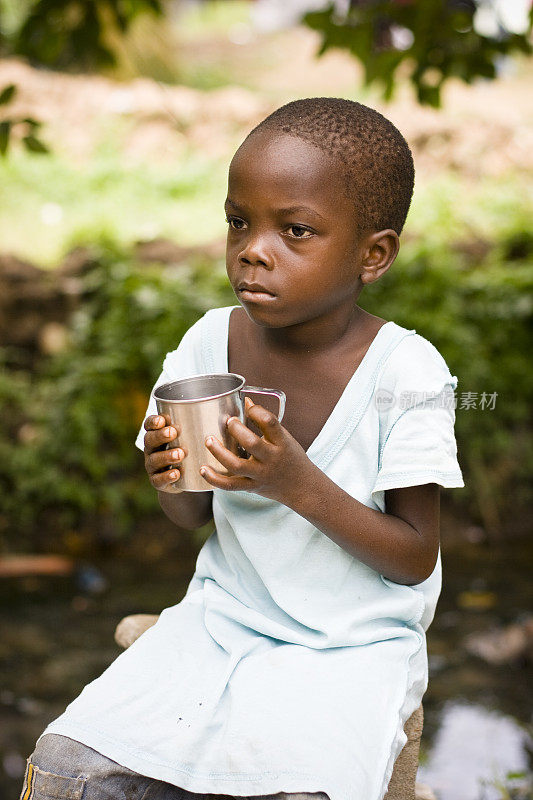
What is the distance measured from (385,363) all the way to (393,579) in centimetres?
43

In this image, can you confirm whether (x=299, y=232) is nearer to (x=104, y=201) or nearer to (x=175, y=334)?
(x=175, y=334)

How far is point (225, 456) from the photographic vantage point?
58.4 inches

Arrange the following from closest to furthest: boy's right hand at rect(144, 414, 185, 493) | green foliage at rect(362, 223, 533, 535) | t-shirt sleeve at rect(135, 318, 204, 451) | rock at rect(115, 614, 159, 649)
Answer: boy's right hand at rect(144, 414, 185, 493)
t-shirt sleeve at rect(135, 318, 204, 451)
rock at rect(115, 614, 159, 649)
green foliage at rect(362, 223, 533, 535)

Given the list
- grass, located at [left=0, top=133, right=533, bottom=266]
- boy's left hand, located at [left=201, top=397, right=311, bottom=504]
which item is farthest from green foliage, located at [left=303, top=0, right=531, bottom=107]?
grass, located at [left=0, top=133, right=533, bottom=266]

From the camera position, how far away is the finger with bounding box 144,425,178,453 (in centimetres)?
156

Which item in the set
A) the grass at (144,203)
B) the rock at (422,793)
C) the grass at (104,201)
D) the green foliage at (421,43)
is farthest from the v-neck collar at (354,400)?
the grass at (104,201)

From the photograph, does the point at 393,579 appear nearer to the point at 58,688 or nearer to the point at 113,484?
the point at 58,688

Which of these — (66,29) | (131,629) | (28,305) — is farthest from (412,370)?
(28,305)

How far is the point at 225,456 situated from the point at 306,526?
1.19 feet

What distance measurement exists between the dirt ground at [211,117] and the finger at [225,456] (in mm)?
5829

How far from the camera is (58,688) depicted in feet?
12.3

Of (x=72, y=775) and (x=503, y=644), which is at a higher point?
(x=72, y=775)

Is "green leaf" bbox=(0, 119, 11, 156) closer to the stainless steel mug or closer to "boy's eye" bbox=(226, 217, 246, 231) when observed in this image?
"boy's eye" bbox=(226, 217, 246, 231)

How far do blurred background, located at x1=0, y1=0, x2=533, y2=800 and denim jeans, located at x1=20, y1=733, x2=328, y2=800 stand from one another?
4.27ft
